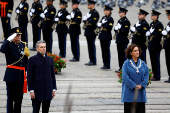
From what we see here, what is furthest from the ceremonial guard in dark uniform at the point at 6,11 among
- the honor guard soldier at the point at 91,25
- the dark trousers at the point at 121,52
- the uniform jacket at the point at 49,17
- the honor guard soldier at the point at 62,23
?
the dark trousers at the point at 121,52

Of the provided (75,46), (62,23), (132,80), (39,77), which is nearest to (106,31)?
(75,46)

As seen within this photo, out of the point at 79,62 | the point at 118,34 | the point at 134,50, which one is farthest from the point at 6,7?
the point at 134,50

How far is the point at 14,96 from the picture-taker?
6828 millimetres

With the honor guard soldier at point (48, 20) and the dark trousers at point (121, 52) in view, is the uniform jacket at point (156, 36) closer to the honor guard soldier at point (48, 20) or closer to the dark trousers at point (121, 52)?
the dark trousers at point (121, 52)

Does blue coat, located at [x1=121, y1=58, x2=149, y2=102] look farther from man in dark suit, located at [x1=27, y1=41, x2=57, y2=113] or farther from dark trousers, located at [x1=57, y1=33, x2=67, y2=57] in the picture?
dark trousers, located at [x1=57, y1=33, x2=67, y2=57]

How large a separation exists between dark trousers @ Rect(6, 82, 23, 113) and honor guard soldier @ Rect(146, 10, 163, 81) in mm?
4828

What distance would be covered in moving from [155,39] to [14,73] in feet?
16.5

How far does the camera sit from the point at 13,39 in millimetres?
6934

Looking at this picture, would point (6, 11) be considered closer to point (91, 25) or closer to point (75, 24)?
point (75, 24)

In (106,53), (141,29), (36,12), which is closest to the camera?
(141,29)

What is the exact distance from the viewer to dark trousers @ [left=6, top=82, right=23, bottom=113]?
681cm

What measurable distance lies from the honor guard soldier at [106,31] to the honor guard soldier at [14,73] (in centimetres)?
547

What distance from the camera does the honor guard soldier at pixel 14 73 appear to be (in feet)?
22.3

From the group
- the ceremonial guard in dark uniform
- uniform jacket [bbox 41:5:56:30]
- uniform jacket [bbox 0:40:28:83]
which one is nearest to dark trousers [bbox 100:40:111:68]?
uniform jacket [bbox 41:5:56:30]
